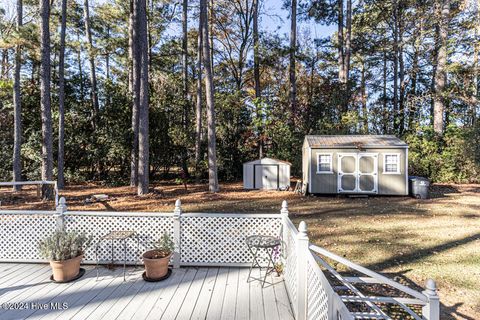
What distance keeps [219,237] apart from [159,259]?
3.08ft

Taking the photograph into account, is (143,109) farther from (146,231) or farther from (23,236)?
(146,231)

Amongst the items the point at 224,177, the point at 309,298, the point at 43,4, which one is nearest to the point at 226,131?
the point at 224,177

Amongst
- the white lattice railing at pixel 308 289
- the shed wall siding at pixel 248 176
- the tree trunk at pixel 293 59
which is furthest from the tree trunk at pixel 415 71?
the white lattice railing at pixel 308 289

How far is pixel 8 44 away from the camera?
8.46m

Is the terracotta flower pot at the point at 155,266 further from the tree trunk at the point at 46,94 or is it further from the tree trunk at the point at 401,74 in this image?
the tree trunk at the point at 401,74

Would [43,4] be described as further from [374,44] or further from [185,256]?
[374,44]

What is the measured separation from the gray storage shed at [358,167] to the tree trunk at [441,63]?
5.36 m

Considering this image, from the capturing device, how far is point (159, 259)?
3.53m

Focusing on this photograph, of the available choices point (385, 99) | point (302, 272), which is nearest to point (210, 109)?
point (302, 272)

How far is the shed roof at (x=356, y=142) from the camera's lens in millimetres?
10076

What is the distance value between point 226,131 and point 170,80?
168 inches

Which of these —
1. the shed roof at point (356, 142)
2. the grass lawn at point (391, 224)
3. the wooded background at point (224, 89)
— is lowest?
the grass lawn at point (391, 224)

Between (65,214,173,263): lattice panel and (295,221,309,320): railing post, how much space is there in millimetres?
2269

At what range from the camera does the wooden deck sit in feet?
9.29
